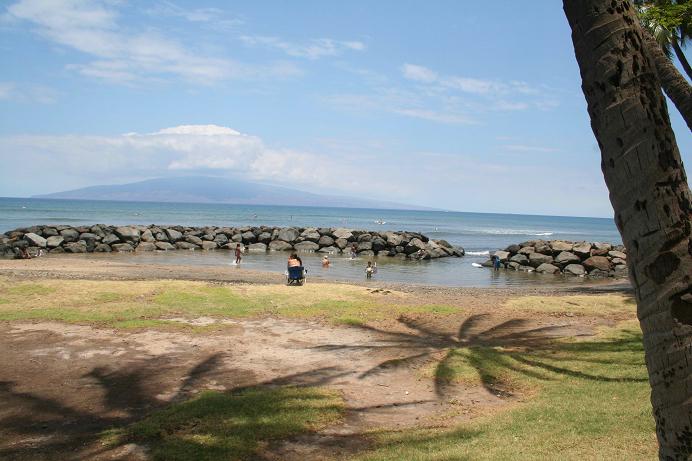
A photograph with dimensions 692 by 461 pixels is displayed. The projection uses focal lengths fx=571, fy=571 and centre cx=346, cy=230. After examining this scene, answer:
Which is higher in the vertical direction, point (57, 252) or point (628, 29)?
point (628, 29)

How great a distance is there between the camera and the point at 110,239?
4506 cm

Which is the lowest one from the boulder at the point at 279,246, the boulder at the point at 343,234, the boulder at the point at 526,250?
the boulder at the point at 279,246

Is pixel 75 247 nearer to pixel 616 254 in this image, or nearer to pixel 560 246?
pixel 560 246

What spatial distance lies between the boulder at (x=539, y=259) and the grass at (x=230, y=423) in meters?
33.8

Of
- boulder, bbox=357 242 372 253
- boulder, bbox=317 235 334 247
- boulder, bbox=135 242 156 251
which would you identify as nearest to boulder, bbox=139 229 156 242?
boulder, bbox=135 242 156 251

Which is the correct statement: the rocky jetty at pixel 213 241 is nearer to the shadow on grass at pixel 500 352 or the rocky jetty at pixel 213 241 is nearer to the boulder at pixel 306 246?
the boulder at pixel 306 246

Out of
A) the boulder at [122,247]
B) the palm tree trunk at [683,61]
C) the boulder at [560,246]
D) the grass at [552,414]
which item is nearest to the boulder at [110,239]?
the boulder at [122,247]

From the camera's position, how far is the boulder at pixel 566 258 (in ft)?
129

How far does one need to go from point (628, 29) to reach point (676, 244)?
4.32ft

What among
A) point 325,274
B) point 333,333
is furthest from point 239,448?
point 325,274

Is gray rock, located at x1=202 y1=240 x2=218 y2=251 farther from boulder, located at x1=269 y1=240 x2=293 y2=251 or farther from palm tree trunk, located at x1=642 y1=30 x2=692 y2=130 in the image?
palm tree trunk, located at x1=642 y1=30 x2=692 y2=130

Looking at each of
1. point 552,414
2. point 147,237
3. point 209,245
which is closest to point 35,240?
point 147,237

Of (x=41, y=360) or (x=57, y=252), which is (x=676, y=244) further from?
(x=57, y=252)

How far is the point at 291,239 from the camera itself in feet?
172
